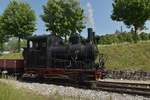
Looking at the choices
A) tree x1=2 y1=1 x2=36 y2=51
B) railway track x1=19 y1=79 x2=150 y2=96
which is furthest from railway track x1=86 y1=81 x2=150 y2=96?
tree x1=2 y1=1 x2=36 y2=51

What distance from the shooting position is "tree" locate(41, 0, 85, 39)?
38719 millimetres

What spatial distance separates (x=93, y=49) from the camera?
49.0 feet

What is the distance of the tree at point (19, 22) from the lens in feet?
139

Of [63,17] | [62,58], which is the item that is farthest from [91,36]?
[63,17]

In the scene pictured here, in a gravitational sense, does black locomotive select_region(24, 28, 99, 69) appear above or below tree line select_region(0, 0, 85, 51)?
below

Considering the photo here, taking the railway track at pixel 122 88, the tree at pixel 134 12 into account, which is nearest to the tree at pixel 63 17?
the tree at pixel 134 12

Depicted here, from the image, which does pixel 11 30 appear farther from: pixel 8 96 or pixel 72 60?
pixel 8 96

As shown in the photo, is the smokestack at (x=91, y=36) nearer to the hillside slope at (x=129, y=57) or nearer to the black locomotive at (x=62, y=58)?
the black locomotive at (x=62, y=58)

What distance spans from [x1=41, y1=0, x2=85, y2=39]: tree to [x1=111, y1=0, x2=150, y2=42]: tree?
7.13 m

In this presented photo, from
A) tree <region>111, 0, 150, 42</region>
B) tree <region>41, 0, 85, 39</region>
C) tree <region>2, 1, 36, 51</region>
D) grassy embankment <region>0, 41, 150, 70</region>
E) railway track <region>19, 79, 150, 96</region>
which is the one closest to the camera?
railway track <region>19, 79, 150, 96</region>

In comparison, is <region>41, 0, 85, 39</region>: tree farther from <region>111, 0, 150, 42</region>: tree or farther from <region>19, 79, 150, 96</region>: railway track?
<region>19, 79, 150, 96</region>: railway track

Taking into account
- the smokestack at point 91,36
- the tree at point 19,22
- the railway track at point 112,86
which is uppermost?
the tree at point 19,22

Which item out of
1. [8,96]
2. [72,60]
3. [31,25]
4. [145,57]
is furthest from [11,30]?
[8,96]

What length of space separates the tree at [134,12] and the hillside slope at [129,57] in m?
6.72
